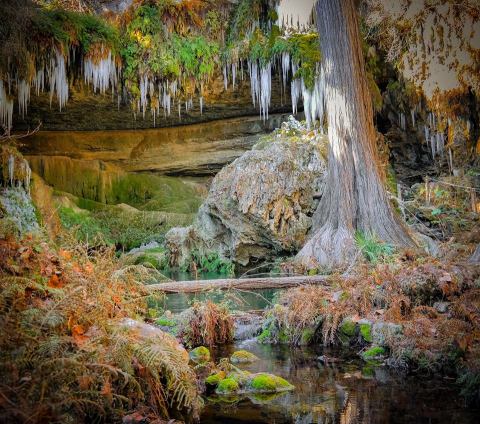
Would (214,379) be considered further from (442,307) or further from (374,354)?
(442,307)

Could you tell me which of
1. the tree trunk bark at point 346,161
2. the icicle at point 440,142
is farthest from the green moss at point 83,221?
the icicle at point 440,142

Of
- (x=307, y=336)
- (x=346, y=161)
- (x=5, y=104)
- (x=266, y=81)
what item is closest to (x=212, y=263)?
(x=346, y=161)

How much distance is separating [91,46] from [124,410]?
41.2 feet

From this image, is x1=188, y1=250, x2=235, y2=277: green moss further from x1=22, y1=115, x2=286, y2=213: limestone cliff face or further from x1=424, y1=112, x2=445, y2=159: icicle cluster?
x1=424, y1=112, x2=445, y2=159: icicle cluster

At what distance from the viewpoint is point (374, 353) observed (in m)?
4.63

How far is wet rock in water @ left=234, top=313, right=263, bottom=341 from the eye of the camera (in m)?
5.82

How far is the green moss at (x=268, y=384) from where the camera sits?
151 inches

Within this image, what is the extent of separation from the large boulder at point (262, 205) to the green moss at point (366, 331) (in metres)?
6.76

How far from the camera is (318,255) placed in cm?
930

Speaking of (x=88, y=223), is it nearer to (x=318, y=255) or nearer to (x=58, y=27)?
(x=58, y=27)

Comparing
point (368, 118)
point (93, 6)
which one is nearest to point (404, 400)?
point (368, 118)

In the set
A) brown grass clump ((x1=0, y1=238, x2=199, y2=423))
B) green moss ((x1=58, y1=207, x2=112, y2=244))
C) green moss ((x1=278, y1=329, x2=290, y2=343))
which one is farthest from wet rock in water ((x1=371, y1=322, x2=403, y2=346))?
green moss ((x1=58, y1=207, x2=112, y2=244))

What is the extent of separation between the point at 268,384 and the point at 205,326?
170 centimetres

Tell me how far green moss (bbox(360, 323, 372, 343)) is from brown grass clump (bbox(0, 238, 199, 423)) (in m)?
2.35
